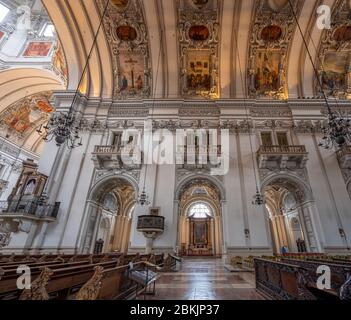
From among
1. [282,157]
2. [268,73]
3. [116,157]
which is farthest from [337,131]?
[116,157]

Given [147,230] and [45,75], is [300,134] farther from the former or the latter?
[45,75]

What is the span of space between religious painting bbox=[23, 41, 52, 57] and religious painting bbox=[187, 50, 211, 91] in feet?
39.1

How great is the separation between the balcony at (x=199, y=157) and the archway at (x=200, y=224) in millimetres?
6120

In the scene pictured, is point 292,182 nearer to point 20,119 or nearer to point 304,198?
point 304,198

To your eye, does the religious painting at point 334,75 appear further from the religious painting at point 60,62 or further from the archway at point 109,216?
the religious painting at point 60,62

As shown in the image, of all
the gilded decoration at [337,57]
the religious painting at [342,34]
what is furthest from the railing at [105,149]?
the religious painting at [342,34]

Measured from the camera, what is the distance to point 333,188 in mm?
10930

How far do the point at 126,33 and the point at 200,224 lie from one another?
17244 mm

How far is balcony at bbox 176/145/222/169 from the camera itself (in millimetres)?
11750

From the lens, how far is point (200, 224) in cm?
2067

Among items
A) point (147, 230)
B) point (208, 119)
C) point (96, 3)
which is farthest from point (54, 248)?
point (96, 3)

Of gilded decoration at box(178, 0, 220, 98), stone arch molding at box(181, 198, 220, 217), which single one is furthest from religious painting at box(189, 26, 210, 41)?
stone arch molding at box(181, 198, 220, 217)

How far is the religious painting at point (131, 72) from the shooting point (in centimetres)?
1383

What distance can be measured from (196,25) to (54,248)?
572 inches
